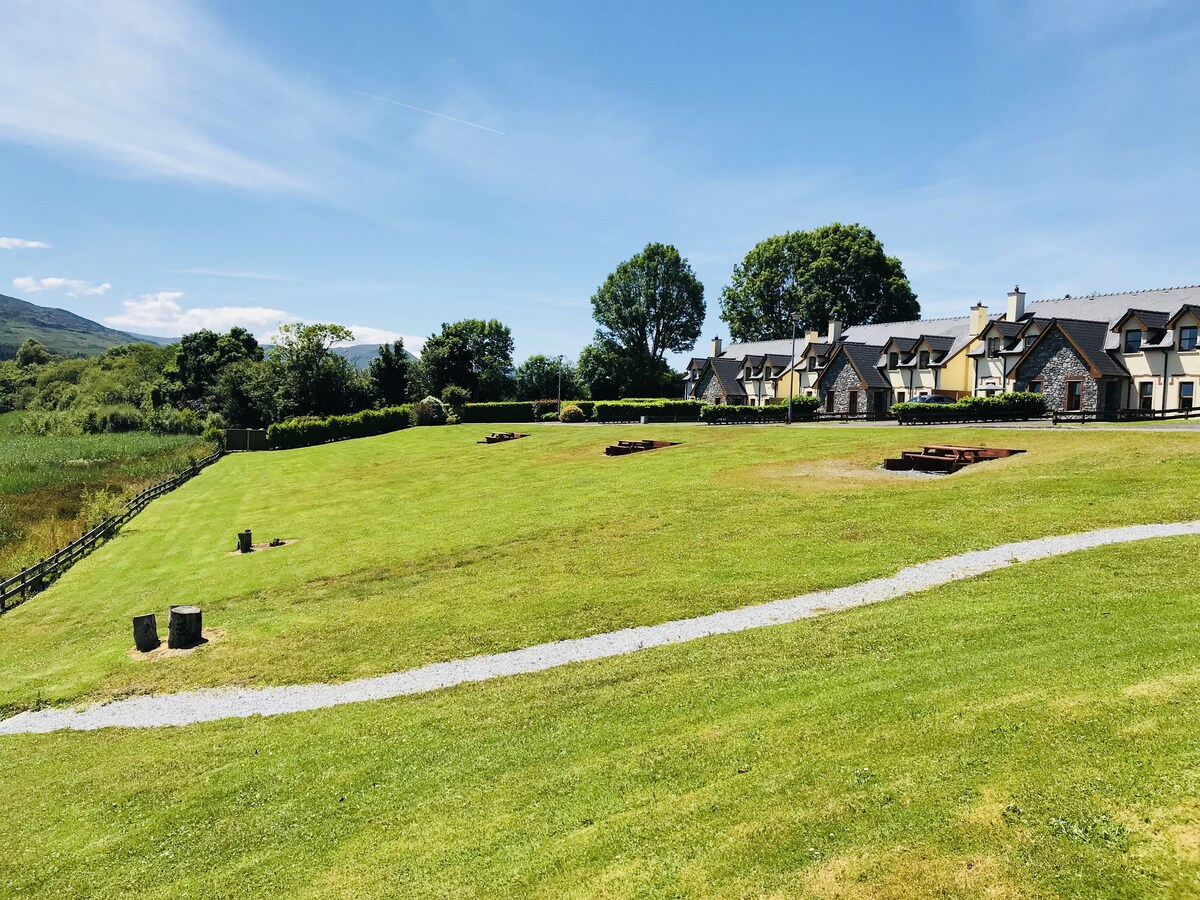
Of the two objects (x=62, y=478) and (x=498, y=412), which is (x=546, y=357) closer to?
(x=498, y=412)

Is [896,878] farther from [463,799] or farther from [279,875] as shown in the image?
[279,875]

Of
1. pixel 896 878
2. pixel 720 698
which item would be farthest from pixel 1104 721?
pixel 720 698

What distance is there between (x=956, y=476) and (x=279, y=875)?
24.5 m

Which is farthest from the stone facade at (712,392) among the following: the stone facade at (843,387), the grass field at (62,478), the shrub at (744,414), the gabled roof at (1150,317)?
the grass field at (62,478)

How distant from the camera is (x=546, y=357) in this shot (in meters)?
97.6

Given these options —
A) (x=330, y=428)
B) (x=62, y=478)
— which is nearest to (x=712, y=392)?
(x=330, y=428)

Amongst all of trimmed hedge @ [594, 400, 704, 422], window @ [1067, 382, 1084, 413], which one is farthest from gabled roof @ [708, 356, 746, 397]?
window @ [1067, 382, 1084, 413]

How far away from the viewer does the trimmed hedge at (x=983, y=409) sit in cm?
4253

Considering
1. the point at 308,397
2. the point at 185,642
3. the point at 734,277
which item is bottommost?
→ the point at 185,642

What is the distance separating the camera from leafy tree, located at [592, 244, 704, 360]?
3804 inches

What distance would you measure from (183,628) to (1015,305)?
58397mm

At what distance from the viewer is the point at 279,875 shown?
7.54 metres

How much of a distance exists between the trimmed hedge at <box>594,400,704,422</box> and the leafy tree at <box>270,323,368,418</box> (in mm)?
37748

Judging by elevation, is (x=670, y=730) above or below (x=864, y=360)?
below
